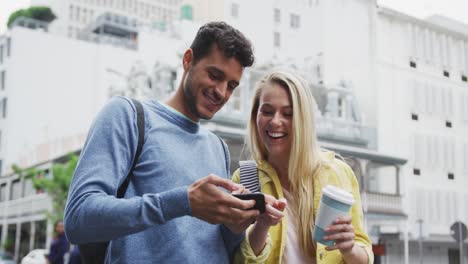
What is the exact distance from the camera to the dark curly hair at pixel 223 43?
227 centimetres

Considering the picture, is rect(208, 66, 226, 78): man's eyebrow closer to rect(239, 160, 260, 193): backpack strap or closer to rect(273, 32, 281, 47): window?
rect(239, 160, 260, 193): backpack strap

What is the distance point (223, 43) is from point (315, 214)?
33.2 inches

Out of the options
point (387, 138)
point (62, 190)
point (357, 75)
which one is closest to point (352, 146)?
point (387, 138)

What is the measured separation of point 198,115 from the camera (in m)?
2.29

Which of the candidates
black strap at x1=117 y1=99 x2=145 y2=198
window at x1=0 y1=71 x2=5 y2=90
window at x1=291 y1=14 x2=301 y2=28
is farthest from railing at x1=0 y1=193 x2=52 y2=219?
black strap at x1=117 y1=99 x2=145 y2=198

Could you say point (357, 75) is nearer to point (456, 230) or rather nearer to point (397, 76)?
point (397, 76)

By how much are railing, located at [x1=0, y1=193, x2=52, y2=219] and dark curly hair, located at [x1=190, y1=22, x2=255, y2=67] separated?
29859 mm

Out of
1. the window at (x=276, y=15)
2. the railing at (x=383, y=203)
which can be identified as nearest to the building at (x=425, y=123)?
the railing at (x=383, y=203)

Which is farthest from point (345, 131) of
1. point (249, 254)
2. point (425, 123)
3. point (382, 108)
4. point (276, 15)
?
point (249, 254)

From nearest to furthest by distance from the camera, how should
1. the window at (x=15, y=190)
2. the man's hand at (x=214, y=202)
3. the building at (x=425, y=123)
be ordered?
the man's hand at (x=214, y=202)
the building at (x=425, y=123)
the window at (x=15, y=190)

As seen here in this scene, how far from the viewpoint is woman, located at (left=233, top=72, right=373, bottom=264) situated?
8.34 ft

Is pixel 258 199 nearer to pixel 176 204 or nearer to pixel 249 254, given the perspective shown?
pixel 176 204

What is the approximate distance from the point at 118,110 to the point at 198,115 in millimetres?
356

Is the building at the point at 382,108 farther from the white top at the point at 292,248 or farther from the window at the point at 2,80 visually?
the white top at the point at 292,248
